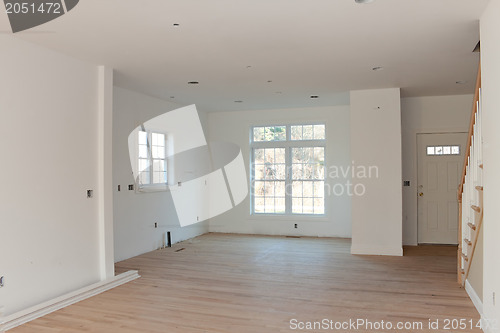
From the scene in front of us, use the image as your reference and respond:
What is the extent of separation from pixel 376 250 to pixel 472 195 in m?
2.64

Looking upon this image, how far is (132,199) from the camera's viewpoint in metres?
6.64

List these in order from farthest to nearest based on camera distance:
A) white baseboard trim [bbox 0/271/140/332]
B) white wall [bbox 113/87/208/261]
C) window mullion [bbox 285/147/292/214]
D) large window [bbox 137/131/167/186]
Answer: window mullion [bbox 285/147/292/214] → large window [bbox 137/131/167/186] → white wall [bbox 113/87/208/261] → white baseboard trim [bbox 0/271/140/332]

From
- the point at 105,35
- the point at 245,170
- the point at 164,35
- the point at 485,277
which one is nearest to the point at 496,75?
the point at 485,277

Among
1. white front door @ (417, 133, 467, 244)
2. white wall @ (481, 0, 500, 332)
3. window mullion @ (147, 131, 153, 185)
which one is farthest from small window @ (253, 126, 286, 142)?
white wall @ (481, 0, 500, 332)

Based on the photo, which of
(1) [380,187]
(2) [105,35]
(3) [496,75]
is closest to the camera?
(3) [496,75]

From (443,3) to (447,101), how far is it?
4.63 m

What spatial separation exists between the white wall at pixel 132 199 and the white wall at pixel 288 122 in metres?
1.75

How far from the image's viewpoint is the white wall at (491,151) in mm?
3078

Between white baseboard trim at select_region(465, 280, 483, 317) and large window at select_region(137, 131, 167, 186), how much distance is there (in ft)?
16.2

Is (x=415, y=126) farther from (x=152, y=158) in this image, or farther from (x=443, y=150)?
(x=152, y=158)

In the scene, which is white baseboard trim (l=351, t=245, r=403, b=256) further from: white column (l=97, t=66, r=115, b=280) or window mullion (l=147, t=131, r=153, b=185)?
white column (l=97, t=66, r=115, b=280)

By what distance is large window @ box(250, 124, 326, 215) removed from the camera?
8578 mm

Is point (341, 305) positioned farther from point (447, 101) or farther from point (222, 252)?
point (447, 101)

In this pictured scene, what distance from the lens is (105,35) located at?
4004mm
